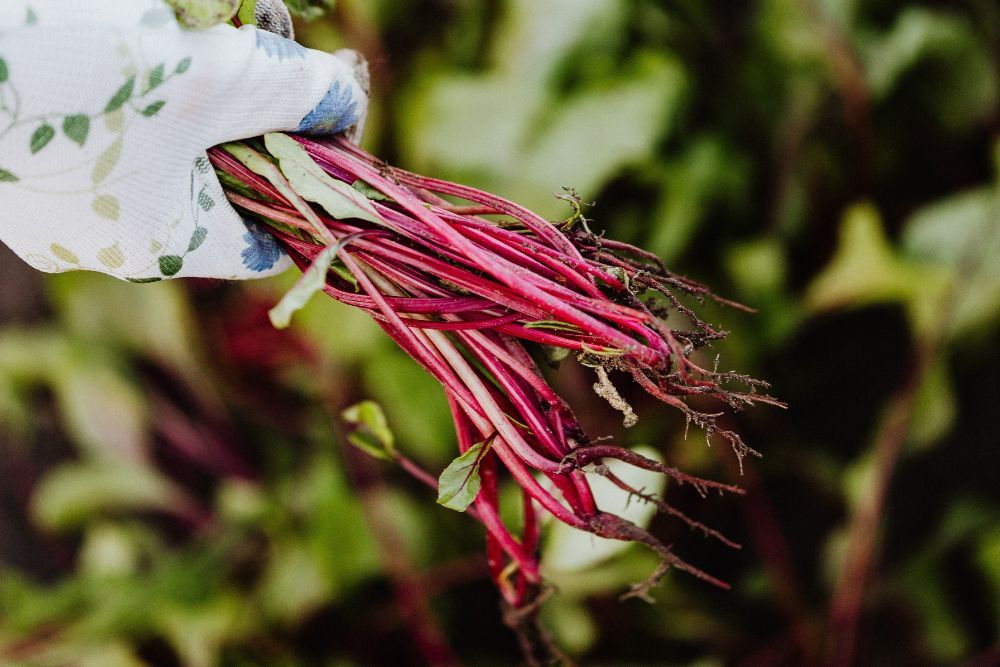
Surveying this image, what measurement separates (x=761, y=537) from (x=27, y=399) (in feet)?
2.73

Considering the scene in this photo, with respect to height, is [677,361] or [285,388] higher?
[677,361]

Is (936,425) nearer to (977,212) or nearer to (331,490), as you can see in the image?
(977,212)

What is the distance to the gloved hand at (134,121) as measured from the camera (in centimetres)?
19

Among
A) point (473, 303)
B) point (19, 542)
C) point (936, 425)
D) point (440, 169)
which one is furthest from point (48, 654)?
point (936, 425)

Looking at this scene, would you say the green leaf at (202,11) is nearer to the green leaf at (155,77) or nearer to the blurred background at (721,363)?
the green leaf at (155,77)

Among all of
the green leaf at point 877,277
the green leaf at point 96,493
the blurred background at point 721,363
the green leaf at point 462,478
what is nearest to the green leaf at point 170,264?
the green leaf at point 462,478

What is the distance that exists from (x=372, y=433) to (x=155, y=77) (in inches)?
6.6

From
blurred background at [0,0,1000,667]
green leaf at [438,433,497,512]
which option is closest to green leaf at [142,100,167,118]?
green leaf at [438,433,497,512]

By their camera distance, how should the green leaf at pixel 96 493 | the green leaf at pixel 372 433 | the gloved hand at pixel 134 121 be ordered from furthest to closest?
the green leaf at pixel 96 493 → the green leaf at pixel 372 433 → the gloved hand at pixel 134 121

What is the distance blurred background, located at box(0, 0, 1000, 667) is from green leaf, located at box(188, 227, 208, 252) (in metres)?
0.34

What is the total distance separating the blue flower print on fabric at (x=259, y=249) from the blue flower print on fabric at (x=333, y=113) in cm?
4

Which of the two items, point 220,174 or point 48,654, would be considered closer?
point 220,174

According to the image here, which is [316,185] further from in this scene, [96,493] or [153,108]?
[96,493]

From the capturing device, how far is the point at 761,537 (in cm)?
62
